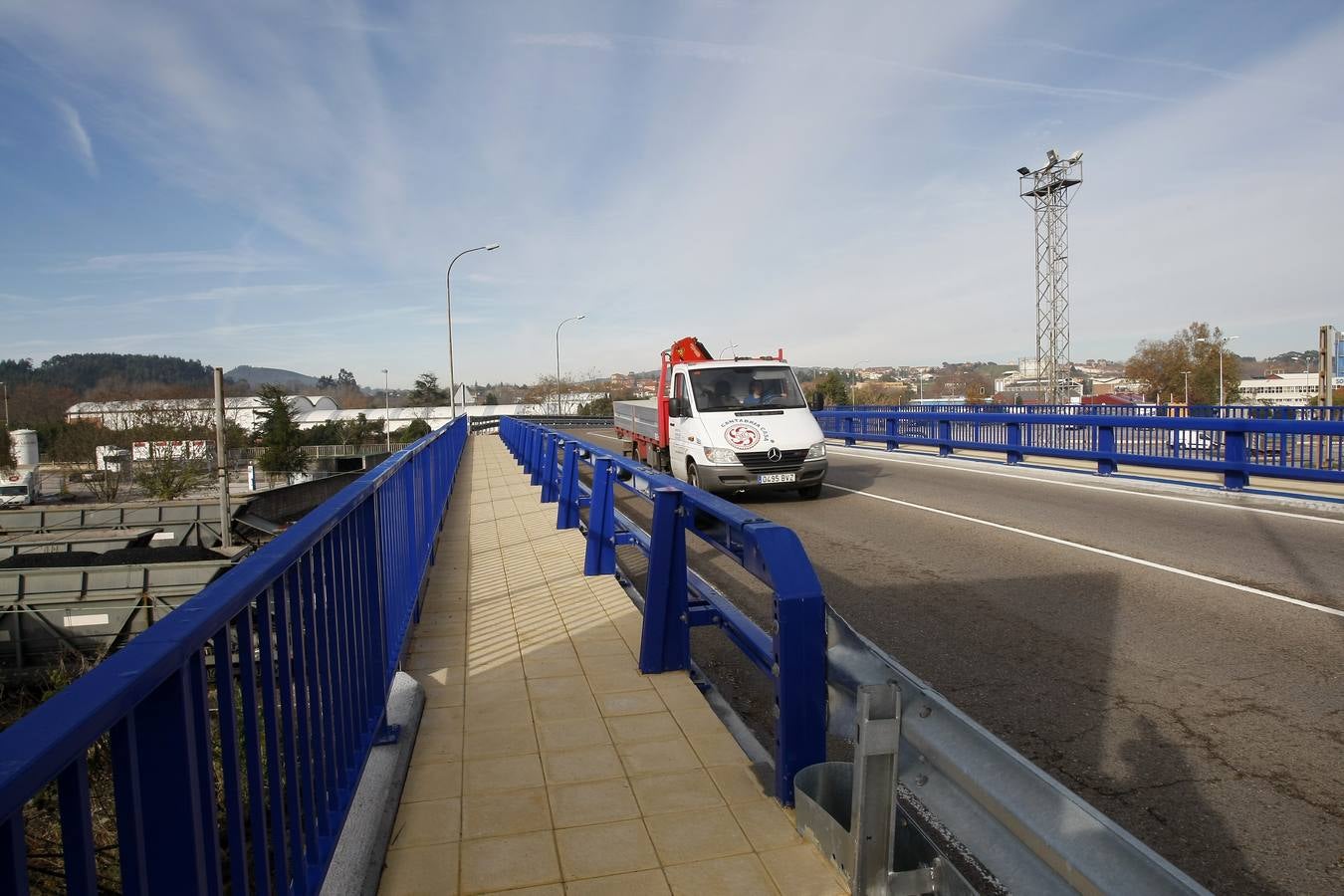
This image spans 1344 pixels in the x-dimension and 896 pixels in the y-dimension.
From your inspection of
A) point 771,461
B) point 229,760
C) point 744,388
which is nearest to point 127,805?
point 229,760

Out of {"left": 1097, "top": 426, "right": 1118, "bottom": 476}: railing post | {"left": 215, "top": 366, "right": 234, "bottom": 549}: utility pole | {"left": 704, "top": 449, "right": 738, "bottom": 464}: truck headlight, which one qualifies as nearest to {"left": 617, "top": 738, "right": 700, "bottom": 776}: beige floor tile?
{"left": 704, "top": 449, "right": 738, "bottom": 464}: truck headlight

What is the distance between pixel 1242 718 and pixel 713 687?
270 cm

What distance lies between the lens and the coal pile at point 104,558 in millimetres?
25938

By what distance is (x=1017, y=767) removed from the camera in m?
1.87

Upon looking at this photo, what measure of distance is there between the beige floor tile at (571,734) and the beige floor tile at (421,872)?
0.93 metres

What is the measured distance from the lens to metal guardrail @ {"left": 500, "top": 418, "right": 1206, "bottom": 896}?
1662mm

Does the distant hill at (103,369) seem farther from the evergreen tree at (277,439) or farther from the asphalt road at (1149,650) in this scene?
the asphalt road at (1149,650)

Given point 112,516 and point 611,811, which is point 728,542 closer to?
point 611,811

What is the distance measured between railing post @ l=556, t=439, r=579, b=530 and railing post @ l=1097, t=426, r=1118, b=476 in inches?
370

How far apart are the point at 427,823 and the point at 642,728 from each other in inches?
46.0

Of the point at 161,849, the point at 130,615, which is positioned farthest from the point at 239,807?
the point at 130,615

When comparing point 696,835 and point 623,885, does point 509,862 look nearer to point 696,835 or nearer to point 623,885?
point 623,885

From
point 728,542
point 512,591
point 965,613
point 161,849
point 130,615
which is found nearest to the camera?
point 161,849

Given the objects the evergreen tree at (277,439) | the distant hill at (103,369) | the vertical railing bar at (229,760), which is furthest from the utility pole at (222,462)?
the distant hill at (103,369)
